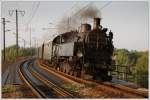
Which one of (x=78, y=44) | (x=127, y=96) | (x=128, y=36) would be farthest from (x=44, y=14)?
(x=127, y=96)

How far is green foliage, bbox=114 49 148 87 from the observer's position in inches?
436

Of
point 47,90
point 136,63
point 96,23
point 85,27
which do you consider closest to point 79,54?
point 85,27

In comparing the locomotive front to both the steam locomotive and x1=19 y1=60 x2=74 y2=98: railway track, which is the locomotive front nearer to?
the steam locomotive

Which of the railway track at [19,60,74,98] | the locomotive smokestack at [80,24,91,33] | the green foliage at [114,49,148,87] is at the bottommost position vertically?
the railway track at [19,60,74,98]

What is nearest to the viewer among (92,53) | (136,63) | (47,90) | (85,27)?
(47,90)

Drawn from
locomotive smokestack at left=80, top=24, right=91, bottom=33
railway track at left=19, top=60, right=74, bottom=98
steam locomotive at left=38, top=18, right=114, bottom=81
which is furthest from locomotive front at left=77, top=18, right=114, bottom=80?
railway track at left=19, top=60, right=74, bottom=98

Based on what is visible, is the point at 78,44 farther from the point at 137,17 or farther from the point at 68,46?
the point at 137,17

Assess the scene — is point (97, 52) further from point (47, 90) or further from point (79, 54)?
point (47, 90)

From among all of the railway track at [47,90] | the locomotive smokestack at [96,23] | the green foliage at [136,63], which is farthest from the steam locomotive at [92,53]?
the railway track at [47,90]

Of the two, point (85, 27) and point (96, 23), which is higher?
point (96, 23)

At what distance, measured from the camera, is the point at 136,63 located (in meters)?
12.5

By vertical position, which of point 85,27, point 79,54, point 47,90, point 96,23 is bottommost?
point 47,90

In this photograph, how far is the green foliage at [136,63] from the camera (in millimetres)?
11062

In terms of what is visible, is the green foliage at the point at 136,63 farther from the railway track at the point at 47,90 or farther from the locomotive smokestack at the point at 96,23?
the railway track at the point at 47,90
